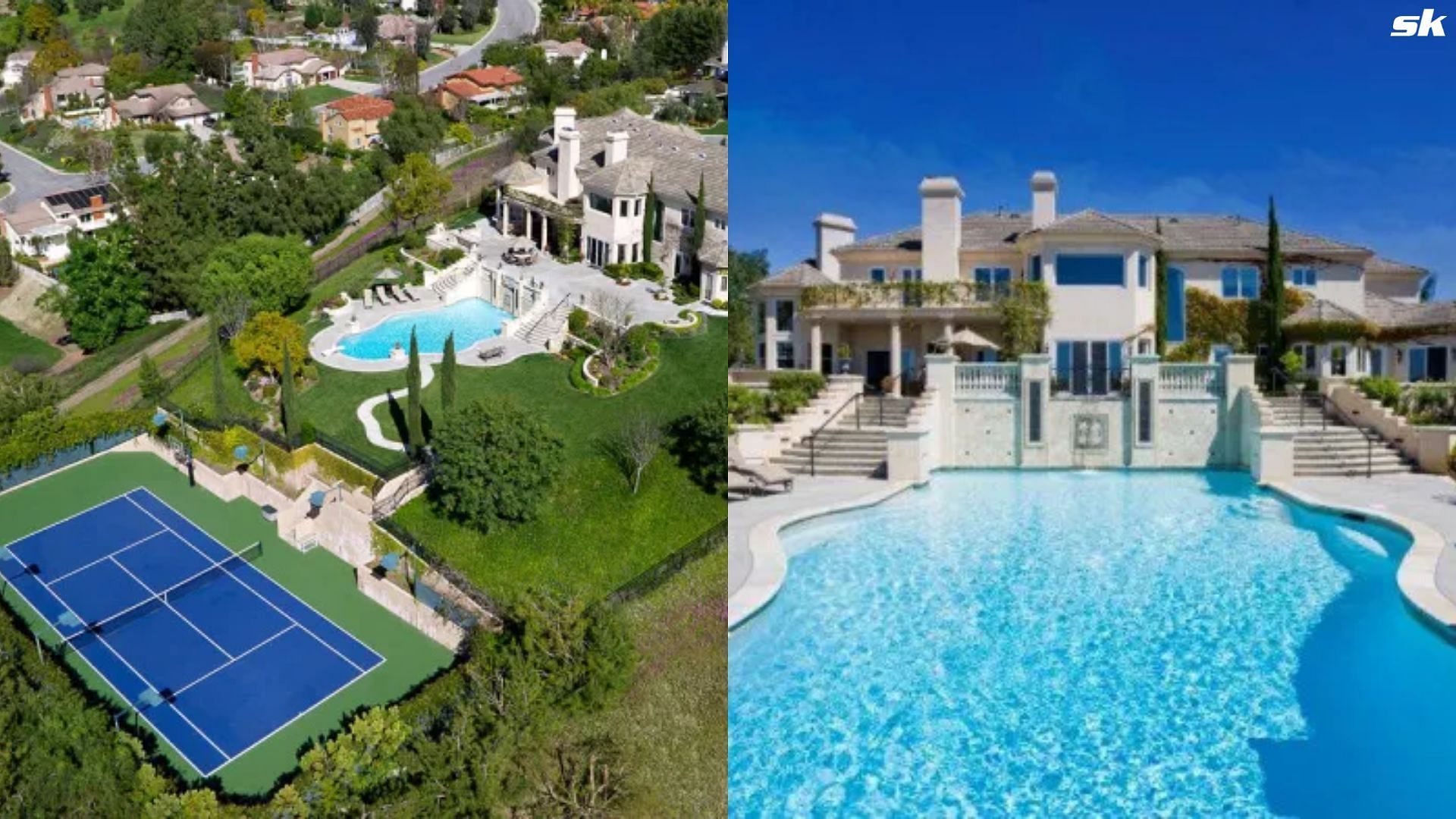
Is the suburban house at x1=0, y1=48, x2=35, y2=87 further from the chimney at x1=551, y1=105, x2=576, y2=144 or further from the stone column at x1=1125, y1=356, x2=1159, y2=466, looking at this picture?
the stone column at x1=1125, y1=356, x2=1159, y2=466

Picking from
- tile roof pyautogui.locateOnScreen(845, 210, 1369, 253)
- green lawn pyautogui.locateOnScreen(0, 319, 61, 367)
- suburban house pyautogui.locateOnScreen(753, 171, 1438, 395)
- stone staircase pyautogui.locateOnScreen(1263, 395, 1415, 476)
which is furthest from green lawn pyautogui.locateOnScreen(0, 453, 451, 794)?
stone staircase pyautogui.locateOnScreen(1263, 395, 1415, 476)

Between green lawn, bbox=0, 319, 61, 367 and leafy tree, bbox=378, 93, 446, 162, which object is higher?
leafy tree, bbox=378, 93, 446, 162

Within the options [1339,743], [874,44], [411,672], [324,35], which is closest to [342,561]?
[411,672]

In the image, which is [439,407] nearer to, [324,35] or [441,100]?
[441,100]

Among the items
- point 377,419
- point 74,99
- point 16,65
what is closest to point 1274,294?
point 377,419

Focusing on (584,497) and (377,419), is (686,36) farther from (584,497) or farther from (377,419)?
(377,419)
